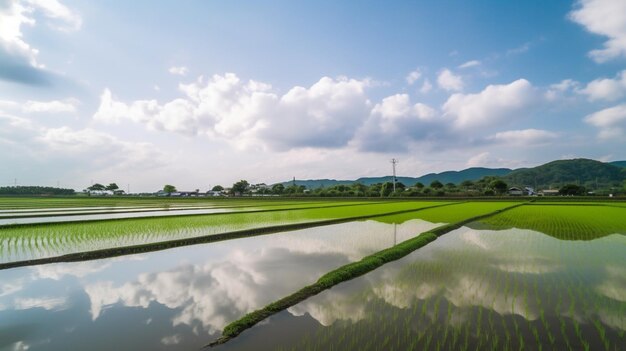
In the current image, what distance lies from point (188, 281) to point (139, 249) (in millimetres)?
4356

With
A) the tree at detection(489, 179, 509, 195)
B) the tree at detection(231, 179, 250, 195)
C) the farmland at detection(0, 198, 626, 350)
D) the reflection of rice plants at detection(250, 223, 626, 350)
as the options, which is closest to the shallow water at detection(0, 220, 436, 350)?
the farmland at detection(0, 198, 626, 350)

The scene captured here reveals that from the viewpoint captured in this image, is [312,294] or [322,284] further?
[322,284]

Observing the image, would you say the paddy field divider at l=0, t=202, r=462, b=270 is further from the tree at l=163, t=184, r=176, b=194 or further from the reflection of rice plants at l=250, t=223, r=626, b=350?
the tree at l=163, t=184, r=176, b=194

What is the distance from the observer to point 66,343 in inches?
171

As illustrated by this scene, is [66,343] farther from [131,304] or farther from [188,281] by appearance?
[188,281]

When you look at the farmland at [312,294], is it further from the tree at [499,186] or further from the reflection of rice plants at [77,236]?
the tree at [499,186]

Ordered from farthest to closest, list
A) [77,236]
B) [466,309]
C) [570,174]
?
[570,174] → [77,236] → [466,309]

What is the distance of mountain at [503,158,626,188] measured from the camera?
134 m

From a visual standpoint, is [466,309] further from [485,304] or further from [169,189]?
[169,189]

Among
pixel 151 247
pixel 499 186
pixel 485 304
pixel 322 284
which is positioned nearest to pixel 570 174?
pixel 499 186

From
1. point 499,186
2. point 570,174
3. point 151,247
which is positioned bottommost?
point 151,247

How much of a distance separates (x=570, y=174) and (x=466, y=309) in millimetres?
177420

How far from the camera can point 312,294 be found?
20.0ft

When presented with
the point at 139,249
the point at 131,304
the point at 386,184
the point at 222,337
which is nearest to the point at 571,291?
the point at 222,337
